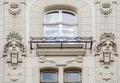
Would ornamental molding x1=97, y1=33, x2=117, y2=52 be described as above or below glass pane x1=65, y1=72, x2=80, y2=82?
above

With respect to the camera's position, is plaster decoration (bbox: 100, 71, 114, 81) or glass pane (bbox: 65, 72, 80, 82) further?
glass pane (bbox: 65, 72, 80, 82)

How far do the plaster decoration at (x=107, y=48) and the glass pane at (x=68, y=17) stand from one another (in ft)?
5.79

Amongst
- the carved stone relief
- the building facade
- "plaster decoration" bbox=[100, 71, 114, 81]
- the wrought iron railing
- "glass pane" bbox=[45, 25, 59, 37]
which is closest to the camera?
"plaster decoration" bbox=[100, 71, 114, 81]

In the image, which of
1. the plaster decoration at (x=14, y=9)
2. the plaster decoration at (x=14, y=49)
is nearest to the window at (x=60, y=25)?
the plaster decoration at (x=14, y=9)

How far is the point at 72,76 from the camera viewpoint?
35281mm

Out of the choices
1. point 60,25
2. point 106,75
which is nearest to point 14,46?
point 60,25

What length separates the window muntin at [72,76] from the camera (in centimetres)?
3519

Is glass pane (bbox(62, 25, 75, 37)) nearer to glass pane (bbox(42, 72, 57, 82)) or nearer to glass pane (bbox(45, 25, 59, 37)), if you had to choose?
glass pane (bbox(45, 25, 59, 37))

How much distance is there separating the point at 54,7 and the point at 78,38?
77.4 inches

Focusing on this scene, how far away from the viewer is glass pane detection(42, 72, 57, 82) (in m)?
35.2

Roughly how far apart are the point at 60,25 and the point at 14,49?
2.39m

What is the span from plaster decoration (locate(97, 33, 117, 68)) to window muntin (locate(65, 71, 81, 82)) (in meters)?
1.17

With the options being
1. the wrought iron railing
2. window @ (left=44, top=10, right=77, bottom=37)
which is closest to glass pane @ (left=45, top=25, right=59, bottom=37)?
window @ (left=44, top=10, right=77, bottom=37)

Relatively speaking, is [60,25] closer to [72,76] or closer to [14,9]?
[14,9]
